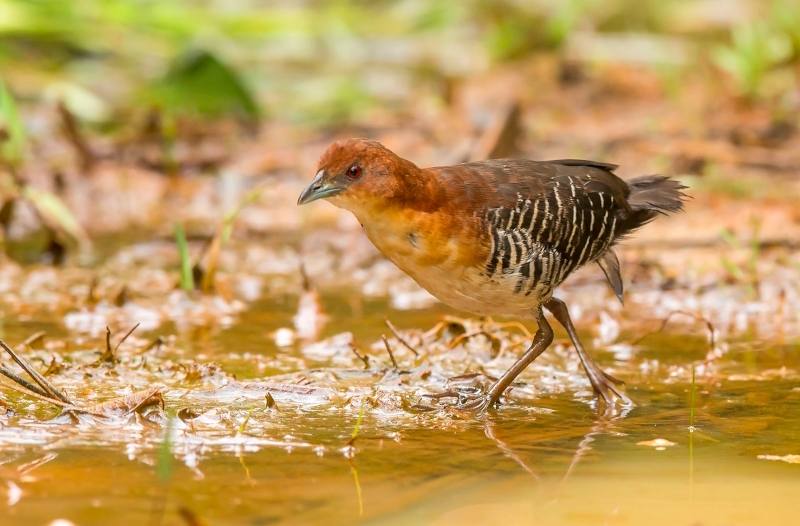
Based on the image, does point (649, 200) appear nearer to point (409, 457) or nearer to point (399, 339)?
point (399, 339)

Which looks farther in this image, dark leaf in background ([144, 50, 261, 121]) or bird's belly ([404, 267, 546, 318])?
dark leaf in background ([144, 50, 261, 121])

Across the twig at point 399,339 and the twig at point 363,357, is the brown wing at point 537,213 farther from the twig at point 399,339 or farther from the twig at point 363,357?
the twig at point 363,357

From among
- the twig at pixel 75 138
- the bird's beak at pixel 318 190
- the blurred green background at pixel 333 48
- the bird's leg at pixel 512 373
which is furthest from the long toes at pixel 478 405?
the blurred green background at pixel 333 48

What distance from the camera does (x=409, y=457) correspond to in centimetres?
314

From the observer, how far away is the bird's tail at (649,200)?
461 centimetres

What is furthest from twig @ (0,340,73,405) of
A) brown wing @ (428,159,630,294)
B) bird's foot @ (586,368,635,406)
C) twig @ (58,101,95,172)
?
twig @ (58,101,95,172)

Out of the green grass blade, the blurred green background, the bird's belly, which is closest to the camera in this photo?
the bird's belly

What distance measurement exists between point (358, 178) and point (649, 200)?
Answer: 145 cm

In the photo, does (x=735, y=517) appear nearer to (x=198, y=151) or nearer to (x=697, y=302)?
(x=697, y=302)

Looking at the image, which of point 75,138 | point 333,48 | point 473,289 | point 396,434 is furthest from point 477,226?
point 333,48

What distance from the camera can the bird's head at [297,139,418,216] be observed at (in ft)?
12.7

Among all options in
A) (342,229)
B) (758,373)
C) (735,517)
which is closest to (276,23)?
(342,229)

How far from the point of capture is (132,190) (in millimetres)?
7879

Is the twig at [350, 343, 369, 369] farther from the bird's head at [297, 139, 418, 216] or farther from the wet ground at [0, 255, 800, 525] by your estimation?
the bird's head at [297, 139, 418, 216]
